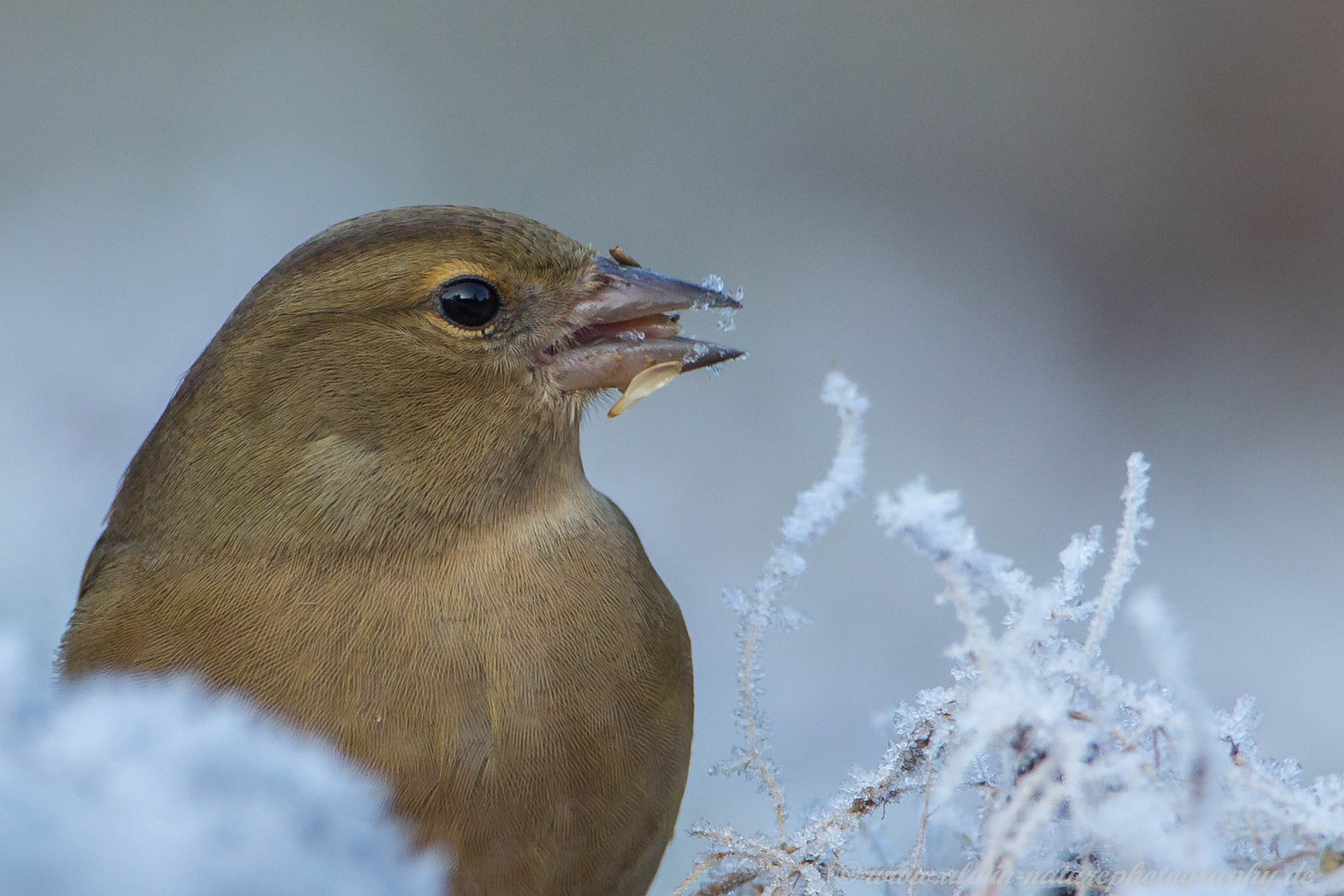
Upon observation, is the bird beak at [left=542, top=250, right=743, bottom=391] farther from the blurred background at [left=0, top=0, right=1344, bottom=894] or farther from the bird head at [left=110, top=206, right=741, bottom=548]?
the blurred background at [left=0, top=0, right=1344, bottom=894]

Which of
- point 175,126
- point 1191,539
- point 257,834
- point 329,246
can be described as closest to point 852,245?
point 1191,539

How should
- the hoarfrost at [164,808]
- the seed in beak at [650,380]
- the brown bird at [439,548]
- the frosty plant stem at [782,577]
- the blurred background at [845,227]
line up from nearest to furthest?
the hoarfrost at [164,808], the frosty plant stem at [782,577], the brown bird at [439,548], the seed in beak at [650,380], the blurred background at [845,227]

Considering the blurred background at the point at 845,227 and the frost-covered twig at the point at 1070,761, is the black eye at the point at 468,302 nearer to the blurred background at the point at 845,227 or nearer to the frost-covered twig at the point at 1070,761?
the frost-covered twig at the point at 1070,761

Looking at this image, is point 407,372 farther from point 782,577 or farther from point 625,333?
point 782,577

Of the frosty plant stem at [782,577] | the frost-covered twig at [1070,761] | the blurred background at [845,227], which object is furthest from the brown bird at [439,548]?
the blurred background at [845,227]

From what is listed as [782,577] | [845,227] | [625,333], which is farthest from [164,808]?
[845,227]

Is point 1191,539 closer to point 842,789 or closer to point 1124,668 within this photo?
point 1124,668
